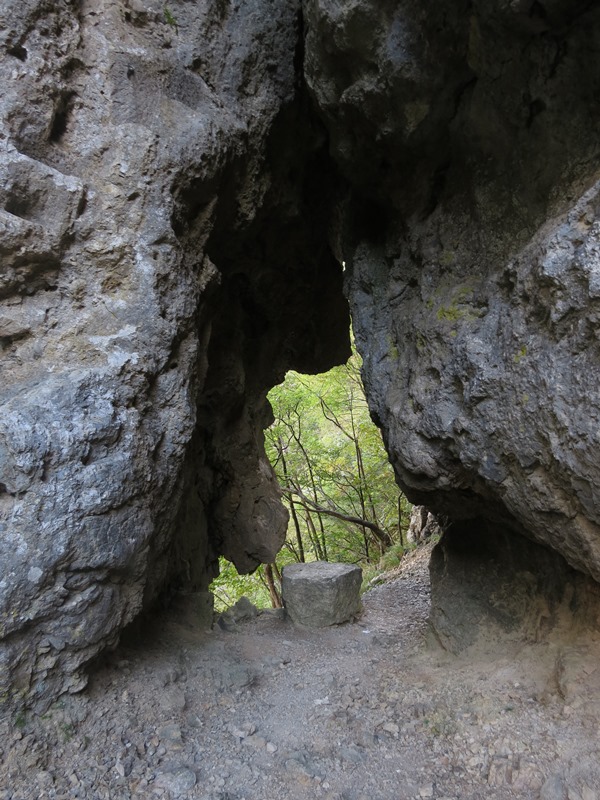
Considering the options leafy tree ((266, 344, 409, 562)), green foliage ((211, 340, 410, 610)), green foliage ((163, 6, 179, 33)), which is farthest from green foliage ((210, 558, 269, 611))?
green foliage ((163, 6, 179, 33))

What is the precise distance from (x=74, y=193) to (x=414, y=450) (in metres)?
2.89

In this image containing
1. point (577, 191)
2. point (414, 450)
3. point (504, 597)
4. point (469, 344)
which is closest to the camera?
point (577, 191)

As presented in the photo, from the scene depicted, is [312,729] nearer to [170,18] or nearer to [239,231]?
[239,231]

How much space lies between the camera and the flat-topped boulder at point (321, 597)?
5617mm

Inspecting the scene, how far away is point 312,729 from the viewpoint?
3447 mm

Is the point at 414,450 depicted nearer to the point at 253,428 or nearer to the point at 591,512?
the point at 591,512

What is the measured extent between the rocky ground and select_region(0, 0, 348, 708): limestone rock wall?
332 mm

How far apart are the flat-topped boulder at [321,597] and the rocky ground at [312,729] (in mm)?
1138

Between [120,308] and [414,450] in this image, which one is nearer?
[120,308]

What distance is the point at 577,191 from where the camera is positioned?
2.84 m

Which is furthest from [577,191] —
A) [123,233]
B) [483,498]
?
[123,233]

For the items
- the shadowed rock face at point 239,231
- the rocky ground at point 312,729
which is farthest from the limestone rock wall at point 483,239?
the rocky ground at point 312,729

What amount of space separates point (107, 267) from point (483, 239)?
257 cm

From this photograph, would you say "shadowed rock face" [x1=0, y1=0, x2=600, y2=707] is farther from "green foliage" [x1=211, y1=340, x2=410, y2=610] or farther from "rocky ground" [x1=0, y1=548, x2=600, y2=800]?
"green foliage" [x1=211, y1=340, x2=410, y2=610]
